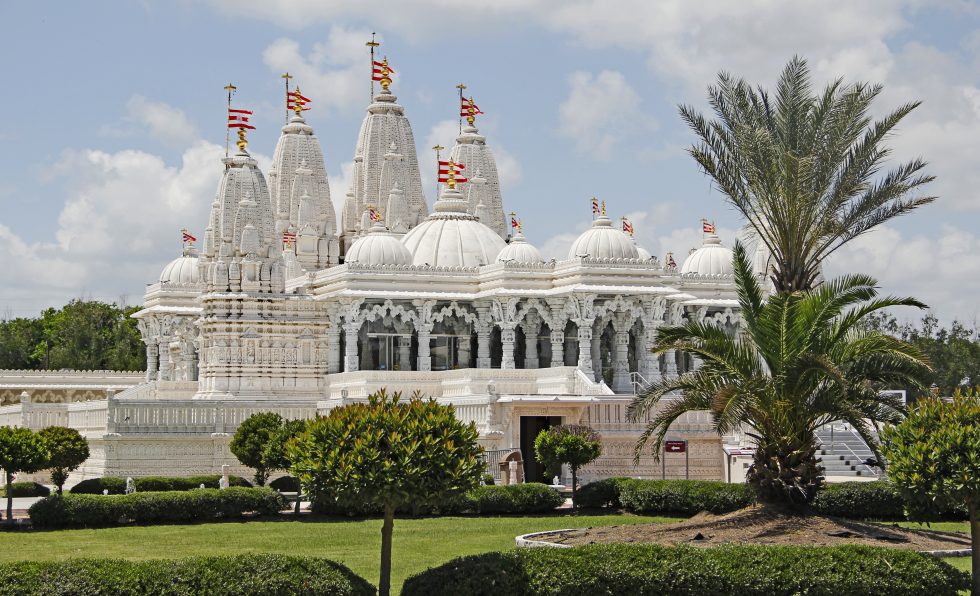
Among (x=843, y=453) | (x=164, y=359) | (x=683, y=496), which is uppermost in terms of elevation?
(x=164, y=359)

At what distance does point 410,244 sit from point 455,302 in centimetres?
433

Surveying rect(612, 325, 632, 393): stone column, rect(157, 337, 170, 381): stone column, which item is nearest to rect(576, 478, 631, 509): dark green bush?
rect(612, 325, 632, 393): stone column

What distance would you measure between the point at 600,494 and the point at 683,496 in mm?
2076

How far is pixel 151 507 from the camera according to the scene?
26.7 meters

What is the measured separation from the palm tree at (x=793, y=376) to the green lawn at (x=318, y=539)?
12.4 feet

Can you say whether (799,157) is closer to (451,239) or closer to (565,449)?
(565,449)

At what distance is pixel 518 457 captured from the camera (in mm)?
33750

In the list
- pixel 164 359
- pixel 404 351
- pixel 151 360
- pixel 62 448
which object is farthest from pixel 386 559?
pixel 151 360

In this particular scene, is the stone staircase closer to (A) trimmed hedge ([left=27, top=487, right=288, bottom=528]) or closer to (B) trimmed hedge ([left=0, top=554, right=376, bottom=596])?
(A) trimmed hedge ([left=27, top=487, right=288, bottom=528])

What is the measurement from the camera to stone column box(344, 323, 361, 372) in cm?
4762

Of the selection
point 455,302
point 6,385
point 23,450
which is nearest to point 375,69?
point 455,302

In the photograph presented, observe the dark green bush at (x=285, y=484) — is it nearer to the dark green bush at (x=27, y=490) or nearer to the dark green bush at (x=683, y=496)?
the dark green bush at (x=27, y=490)

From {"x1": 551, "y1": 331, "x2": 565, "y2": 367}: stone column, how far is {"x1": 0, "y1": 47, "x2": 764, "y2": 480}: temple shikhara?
56mm

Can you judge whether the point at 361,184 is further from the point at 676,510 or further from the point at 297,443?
the point at 297,443
